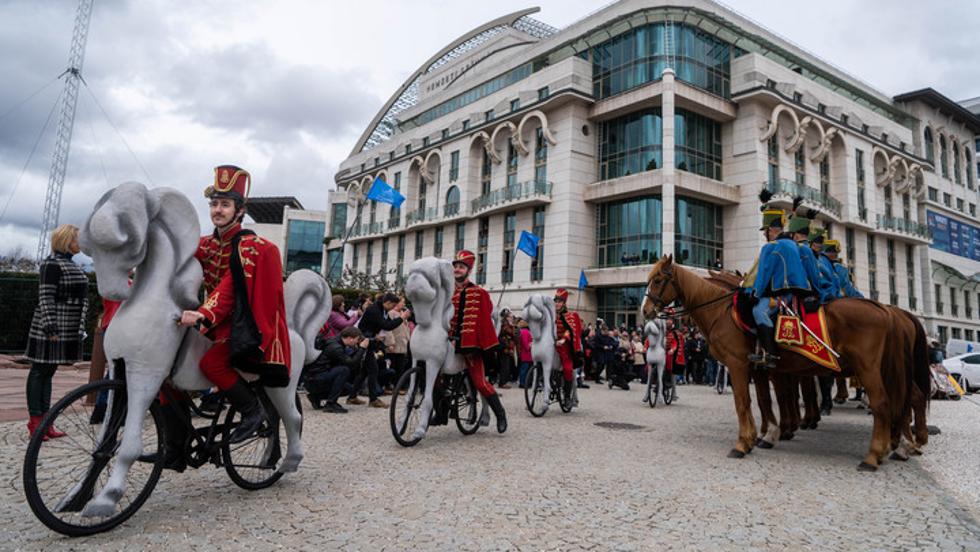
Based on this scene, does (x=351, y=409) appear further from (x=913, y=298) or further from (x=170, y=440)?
(x=913, y=298)

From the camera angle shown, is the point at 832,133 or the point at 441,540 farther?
the point at 832,133

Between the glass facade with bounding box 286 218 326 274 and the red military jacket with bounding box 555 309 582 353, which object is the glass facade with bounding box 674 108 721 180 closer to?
the red military jacket with bounding box 555 309 582 353

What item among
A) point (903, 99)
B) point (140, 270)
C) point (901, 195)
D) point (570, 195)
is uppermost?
point (903, 99)

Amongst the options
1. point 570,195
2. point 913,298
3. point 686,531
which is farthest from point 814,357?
point 913,298

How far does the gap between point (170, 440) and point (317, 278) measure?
1.67 meters

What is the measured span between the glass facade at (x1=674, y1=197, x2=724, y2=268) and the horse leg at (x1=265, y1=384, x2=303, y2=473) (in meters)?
31.8

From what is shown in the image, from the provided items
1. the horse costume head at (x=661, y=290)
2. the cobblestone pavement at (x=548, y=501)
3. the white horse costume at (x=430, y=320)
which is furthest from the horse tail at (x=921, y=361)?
the white horse costume at (x=430, y=320)

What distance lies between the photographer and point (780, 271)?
6.57m

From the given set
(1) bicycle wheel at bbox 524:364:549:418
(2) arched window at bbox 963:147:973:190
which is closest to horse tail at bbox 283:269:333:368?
(1) bicycle wheel at bbox 524:364:549:418

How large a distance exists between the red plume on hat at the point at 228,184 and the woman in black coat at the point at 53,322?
2.89 metres

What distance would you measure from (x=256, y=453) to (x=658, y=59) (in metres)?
36.9

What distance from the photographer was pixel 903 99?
52156mm

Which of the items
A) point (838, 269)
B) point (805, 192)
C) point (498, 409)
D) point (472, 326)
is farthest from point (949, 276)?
point (472, 326)

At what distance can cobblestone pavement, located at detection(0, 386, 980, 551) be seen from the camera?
3516mm
